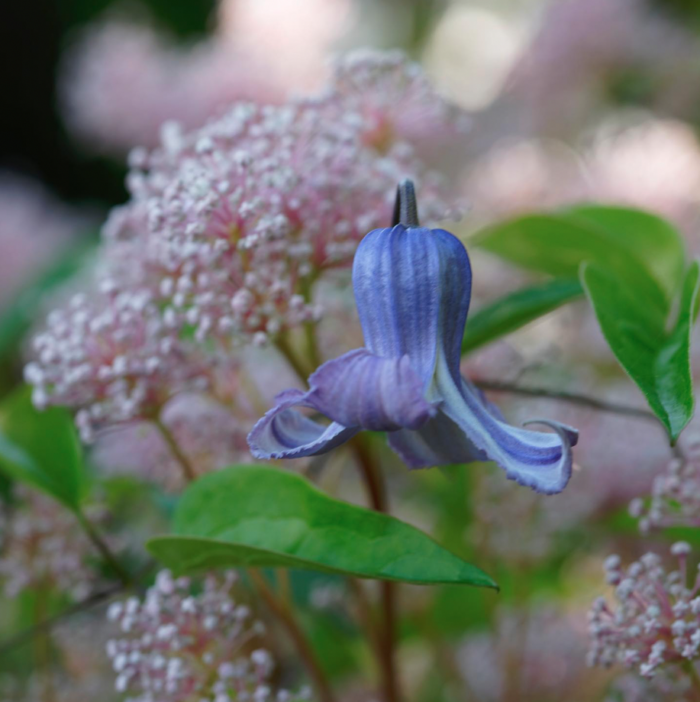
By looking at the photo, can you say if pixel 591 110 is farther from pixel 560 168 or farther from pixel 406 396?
pixel 406 396

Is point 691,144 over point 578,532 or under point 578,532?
over

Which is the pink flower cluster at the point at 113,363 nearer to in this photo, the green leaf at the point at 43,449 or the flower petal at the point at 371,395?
the green leaf at the point at 43,449

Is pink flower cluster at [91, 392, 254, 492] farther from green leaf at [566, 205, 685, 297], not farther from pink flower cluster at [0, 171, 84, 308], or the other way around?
pink flower cluster at [0, 171, 84, 308]

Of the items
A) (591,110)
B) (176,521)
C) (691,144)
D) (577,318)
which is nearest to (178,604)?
(176,521)

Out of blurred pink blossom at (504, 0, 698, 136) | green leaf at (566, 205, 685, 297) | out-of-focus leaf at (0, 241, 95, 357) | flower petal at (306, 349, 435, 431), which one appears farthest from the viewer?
blurred pink blossom at (504, 0, 698, 136)

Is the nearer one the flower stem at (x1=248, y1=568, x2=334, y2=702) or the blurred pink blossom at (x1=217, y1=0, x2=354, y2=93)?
the flower stem at (x1=248, y1=568, x2=334, y2=702)

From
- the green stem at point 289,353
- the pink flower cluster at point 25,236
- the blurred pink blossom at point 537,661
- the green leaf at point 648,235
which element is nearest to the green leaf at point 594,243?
the green leaf at point 648,235

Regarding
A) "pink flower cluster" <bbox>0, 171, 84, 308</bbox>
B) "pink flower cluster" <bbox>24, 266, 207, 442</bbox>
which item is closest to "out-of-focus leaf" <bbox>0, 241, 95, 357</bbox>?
"pink flower cluster" <bbox>0, 171, 84, 308</bbox>
